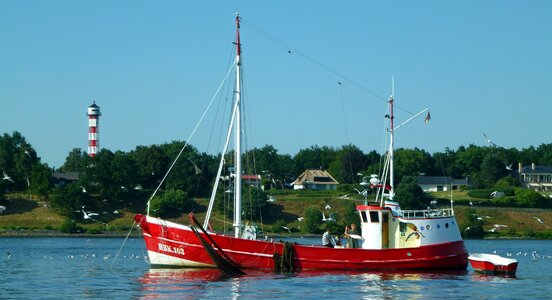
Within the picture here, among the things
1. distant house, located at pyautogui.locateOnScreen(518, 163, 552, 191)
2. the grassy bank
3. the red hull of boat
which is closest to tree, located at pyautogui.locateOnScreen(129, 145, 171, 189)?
the grassy bank

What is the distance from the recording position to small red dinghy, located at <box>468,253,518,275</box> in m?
54.1

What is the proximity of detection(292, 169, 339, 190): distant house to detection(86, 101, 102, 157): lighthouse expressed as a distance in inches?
1274

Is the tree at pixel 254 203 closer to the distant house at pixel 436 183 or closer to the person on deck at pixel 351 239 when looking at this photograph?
the person on deck at pixel 351 239

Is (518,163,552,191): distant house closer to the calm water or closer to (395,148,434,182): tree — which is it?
(395,148,434,182): tree

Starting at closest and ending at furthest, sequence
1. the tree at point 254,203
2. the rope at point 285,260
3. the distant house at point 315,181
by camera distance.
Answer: the rope at point 285,260 → the tree at point 254,203 → the distant house at point 315,181

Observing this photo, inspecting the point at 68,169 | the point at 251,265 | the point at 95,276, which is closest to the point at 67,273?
the point at 95,276

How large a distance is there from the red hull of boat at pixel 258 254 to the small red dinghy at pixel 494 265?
10.8 feet

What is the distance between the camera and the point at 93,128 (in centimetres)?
16412

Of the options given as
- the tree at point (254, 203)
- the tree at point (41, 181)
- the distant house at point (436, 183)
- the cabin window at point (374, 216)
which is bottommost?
the cabin window at point (374, 216)

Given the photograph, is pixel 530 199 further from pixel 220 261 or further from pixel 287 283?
pixel 287 283

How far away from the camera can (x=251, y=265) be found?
169 feet

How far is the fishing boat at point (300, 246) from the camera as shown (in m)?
51.2

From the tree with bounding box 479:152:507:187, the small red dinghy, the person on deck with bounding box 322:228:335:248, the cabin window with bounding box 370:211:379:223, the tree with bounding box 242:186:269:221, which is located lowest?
the small red dinghy

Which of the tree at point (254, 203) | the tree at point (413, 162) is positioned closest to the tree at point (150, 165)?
the tree at point (254, 203)
